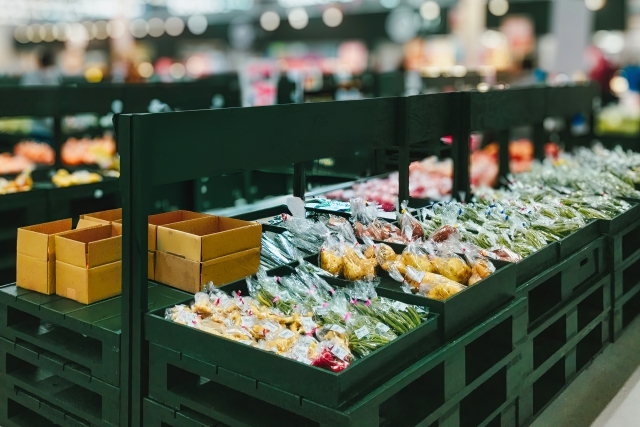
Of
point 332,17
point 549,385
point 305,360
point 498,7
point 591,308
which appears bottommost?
point 549,385

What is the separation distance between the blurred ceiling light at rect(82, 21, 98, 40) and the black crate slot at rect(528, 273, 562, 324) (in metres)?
27.9

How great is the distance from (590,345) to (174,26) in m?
24.5

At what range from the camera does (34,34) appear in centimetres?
3081

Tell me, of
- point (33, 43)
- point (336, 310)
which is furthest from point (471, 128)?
point (33, 43)

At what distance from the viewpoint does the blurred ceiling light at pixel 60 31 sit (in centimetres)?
2879

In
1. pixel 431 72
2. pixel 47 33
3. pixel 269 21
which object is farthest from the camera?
pixel 47 33

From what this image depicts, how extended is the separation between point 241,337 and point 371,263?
2.53ft

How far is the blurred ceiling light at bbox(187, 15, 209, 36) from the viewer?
82.2ft

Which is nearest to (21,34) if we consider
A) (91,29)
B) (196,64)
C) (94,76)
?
(91,29)

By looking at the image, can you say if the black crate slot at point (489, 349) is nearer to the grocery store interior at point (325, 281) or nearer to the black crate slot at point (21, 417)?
the grocery store interior at point (325, 281)

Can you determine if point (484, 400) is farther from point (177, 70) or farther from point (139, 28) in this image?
point (139, 28)

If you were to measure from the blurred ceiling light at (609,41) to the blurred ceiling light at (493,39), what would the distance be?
3.14 metres

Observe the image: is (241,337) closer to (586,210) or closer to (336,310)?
(336,310)

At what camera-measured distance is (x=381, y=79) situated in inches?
382
